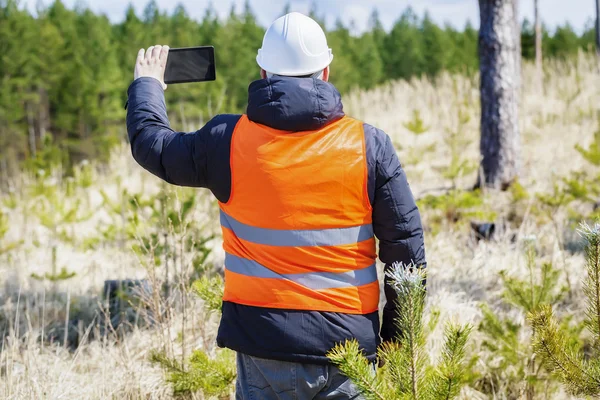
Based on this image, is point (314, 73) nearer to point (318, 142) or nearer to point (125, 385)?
point (318, 142)

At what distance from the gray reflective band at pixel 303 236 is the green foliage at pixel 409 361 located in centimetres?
25

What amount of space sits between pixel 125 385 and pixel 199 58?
1544mm

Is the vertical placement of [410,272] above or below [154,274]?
above

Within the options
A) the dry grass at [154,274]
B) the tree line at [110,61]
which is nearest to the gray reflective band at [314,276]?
the dry grass at [154,274]

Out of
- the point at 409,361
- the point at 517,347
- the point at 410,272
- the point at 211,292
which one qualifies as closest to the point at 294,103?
the point at 410,272

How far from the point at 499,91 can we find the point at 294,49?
470 cm

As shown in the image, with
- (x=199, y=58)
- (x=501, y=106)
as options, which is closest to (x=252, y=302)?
(x=199, y=58)

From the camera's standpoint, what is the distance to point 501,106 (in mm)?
5980

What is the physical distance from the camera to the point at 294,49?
1744 mm

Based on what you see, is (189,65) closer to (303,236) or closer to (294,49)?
(294,49)

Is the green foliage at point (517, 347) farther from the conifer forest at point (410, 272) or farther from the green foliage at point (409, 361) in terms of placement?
Answer: the green foliage at point (409, 361)

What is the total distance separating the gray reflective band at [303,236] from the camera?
1707 mm

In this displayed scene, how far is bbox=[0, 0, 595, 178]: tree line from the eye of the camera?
25.3m

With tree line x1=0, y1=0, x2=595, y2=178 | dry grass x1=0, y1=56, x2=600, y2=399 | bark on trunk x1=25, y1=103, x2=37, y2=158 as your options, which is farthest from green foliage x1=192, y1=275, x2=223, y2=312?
bark on trunk x1=25, y1=103, x2=37, y2=158
